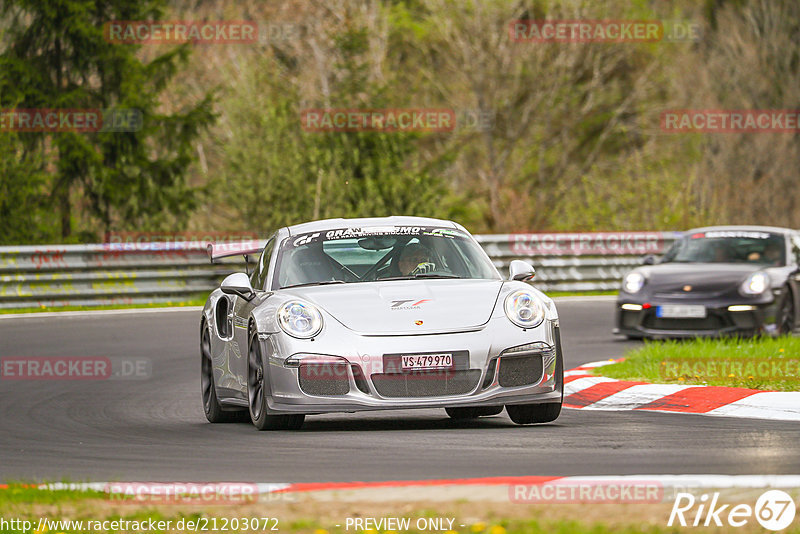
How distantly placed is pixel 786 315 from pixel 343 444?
9298 mm

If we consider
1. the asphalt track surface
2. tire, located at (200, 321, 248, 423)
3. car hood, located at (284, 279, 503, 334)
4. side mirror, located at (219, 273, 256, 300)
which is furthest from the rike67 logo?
tire, located at (200, 321, 248, 423)

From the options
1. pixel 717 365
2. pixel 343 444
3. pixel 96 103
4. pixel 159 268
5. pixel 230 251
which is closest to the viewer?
pixel 343 444

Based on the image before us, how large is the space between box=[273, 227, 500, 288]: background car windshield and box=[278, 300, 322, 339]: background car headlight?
829 millimetres

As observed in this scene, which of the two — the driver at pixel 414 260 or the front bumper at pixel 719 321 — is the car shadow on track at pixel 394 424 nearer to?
the driver at pixel 414 260

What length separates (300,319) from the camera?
9.46m

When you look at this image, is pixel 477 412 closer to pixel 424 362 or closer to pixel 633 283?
pixel 424 362

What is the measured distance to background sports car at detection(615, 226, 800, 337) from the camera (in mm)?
16359

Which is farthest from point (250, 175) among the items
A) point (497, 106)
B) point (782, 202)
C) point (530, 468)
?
point (530, 468)

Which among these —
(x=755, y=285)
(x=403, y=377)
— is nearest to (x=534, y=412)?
(x=403, y=377)

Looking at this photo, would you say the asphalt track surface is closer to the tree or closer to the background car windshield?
the background car windshield

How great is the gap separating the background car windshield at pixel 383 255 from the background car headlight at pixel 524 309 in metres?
0.83

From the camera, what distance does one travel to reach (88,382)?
13945 millimetres

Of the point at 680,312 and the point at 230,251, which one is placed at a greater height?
the point at 230,251

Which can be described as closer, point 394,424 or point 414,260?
point 394,424
